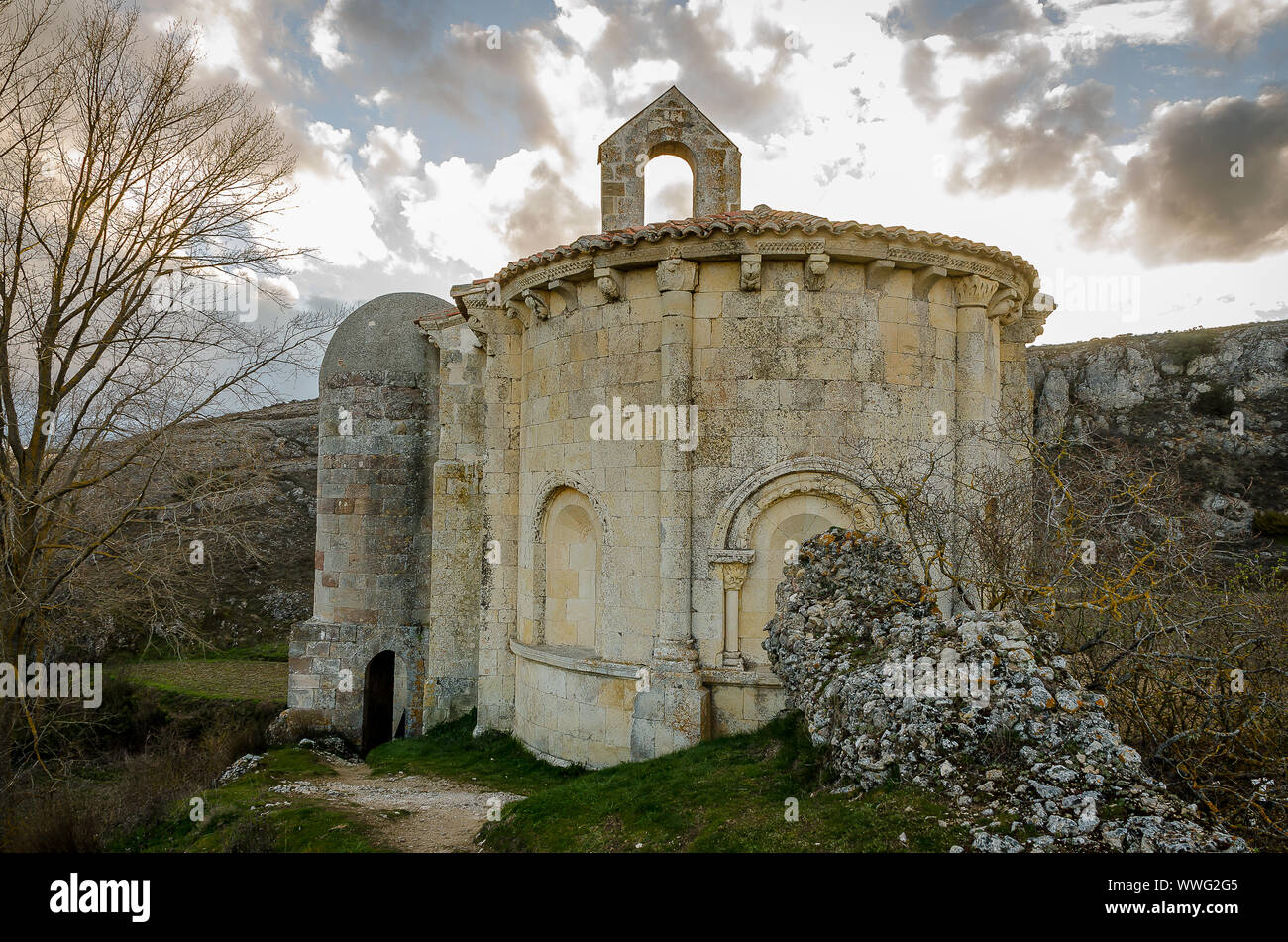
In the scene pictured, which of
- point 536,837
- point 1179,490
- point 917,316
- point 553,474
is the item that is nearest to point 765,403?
point 917,316

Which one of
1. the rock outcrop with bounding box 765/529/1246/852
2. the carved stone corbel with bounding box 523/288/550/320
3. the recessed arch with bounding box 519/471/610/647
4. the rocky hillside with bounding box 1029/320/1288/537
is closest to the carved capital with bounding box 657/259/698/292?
the carved stone corbel with bounding box 523/288/550/320

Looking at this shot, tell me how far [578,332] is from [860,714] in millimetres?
6507

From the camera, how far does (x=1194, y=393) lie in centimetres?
3994

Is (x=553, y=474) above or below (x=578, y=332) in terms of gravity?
below

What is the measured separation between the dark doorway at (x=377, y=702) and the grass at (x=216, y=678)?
4.39 m

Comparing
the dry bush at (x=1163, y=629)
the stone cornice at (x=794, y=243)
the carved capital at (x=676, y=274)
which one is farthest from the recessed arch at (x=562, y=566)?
the dry bush at (x=1163, y=629)

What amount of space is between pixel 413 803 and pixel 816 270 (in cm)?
808

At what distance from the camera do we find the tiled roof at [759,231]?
9.06 m

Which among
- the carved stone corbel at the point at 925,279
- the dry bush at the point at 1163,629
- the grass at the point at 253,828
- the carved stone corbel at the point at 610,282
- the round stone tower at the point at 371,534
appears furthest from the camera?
the round stone tower at the point at 371,534

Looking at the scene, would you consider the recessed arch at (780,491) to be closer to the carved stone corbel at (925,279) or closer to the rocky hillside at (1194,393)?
the carved stone corbel at (925,279)

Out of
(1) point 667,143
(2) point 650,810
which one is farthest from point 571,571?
(1) point 667,143

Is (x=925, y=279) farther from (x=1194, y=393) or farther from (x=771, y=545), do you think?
(x=1194, y=393)
